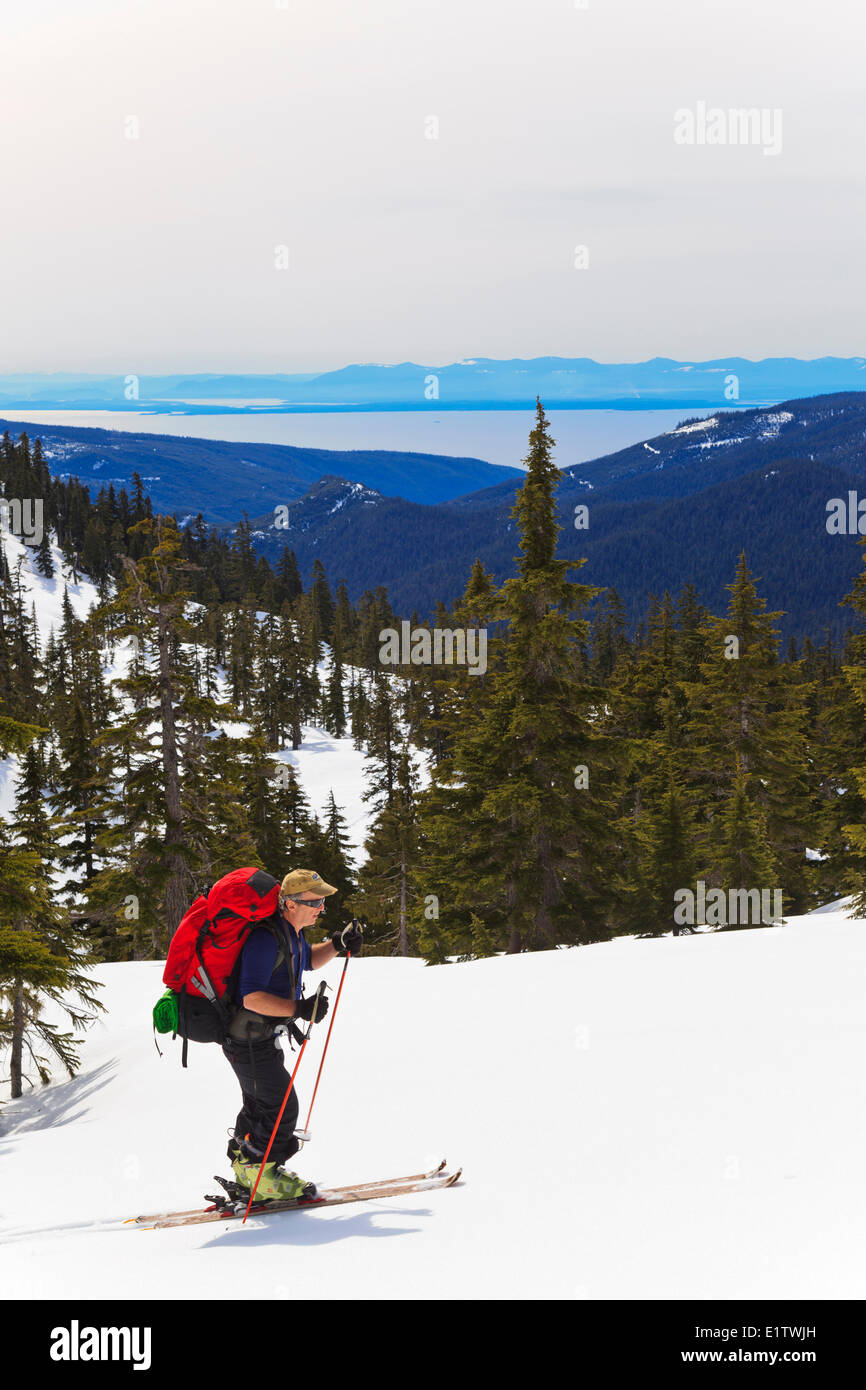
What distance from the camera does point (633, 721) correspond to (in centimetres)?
Result: 4228

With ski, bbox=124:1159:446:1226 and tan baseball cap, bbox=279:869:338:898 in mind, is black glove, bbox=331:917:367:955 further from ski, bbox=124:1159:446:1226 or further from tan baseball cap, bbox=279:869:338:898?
ski, bbox=124:1159:446:1226

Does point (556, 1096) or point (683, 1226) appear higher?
point (683, 1226)

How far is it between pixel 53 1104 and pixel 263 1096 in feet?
31.1

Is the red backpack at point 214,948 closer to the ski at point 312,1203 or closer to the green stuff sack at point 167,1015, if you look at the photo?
the green stuff sack at point 167,1015

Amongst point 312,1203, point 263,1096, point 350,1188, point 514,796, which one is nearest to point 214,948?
point 263,1096

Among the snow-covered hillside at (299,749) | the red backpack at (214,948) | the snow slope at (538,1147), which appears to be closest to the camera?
the snow slope at (538,1147)

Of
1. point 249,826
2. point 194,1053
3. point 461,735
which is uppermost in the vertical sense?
point 461,735

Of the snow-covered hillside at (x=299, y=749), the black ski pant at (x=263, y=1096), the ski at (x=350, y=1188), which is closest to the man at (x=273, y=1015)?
the black ski pant at (x=263, y=1096)

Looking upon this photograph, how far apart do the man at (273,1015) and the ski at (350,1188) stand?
1.03 feet

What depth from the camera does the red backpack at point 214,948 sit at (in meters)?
5.50

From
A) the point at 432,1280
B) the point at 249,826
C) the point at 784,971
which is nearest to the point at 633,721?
the point at 249,826

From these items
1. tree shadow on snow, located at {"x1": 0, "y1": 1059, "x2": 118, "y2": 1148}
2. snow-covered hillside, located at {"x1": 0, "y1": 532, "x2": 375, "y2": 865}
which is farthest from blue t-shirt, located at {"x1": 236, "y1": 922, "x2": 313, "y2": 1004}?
snow-covered hillside, located at {"x1": 0, "y1": 532, "x2": 375, "y2": 865}
